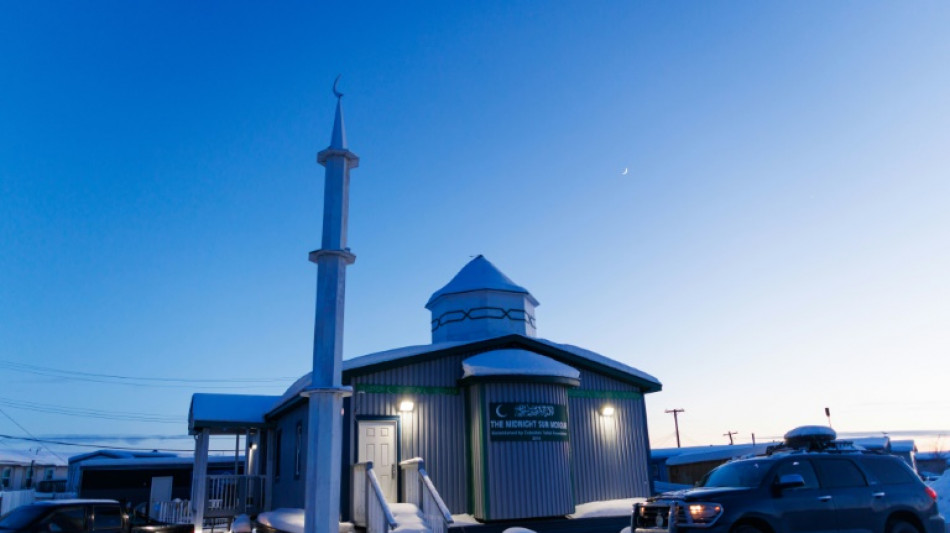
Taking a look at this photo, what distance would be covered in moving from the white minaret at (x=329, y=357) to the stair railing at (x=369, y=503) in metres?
1.31

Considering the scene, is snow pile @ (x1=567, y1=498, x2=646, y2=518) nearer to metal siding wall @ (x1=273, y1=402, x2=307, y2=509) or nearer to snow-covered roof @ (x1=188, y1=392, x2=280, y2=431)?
metal siding wall @ (x1=273, y1=402, x2=307, y2=509)

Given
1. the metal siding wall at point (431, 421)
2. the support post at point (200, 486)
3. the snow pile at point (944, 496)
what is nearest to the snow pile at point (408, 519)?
the metal siding wall at point (431, 421)

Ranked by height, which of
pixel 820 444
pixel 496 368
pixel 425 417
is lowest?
pixel 820 444

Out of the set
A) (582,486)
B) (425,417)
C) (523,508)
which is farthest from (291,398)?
(582,486)

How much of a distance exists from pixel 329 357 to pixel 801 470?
7.16 meters

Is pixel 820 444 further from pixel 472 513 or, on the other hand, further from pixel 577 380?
pixel 472 513

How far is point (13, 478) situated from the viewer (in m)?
47.1

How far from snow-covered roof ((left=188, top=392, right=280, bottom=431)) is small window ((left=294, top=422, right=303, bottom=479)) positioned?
12.4ft

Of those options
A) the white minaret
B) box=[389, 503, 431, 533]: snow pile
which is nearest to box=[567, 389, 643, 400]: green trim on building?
box=[389, 503, 431, 533]: snow pile

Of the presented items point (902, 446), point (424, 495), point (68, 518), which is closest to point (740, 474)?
point (424, 495)

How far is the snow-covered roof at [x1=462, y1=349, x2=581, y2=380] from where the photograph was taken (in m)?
15.8

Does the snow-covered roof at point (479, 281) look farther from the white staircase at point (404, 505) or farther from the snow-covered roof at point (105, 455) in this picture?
the snow-covered roof at point (105, 455)

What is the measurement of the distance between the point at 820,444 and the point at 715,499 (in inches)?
175

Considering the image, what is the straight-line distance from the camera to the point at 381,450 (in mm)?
15461
